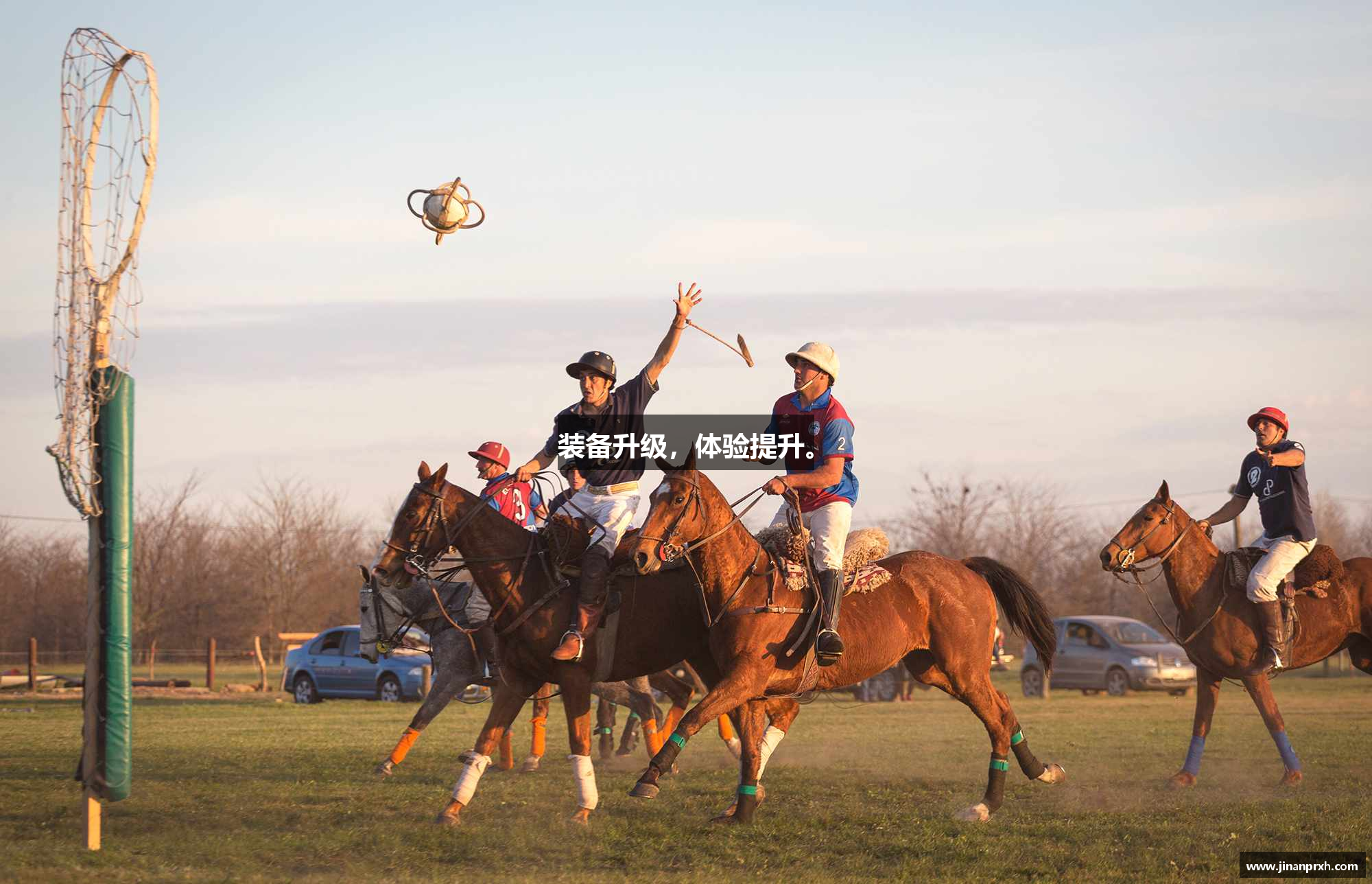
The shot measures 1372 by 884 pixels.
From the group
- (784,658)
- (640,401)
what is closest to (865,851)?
(784,658)

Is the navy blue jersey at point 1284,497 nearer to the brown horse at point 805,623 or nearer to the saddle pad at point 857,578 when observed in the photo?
the brown horse at point 805,623

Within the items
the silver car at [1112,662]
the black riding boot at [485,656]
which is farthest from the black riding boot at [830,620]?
the silver car at [1112,662]

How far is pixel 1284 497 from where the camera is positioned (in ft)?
40.9

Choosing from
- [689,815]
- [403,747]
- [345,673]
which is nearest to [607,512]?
[689,815]

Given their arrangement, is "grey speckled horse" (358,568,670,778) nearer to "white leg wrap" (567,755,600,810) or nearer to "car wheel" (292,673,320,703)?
"white leg wrap" (567,755,600,810)

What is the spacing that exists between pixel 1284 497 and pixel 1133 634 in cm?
1947

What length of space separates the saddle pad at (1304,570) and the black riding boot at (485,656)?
22.3ft

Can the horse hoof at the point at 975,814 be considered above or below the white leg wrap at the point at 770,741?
below

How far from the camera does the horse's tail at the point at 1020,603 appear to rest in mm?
11383

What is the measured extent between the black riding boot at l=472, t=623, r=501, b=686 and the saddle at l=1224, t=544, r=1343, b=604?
267 inches

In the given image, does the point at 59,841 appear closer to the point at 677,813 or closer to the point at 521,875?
the point at 521,875

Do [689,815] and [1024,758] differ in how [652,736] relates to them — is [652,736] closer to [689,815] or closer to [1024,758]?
[689,815]

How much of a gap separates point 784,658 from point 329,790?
4.63m

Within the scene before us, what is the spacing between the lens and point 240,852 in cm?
863
